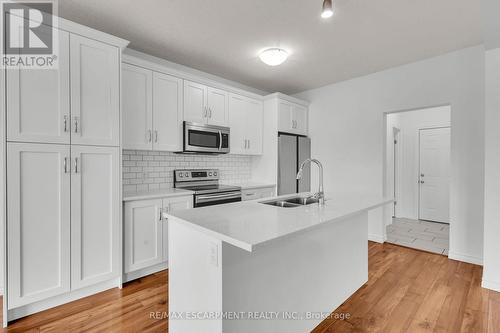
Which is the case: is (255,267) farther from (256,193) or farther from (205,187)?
(256,193)

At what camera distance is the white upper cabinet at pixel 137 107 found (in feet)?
8.84

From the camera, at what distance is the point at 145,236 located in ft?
8.70

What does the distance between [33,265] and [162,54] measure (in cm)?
267

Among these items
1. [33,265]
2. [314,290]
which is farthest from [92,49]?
[314,290]

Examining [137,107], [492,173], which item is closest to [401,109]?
[492,173]

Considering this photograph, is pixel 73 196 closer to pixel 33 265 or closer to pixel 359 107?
pixel 33 265

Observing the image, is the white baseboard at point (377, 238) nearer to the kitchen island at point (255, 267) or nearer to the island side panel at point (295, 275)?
the island side panel at point (295, 275)

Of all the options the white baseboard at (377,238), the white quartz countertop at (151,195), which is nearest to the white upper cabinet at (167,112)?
the white quartz countertop at (151,195)

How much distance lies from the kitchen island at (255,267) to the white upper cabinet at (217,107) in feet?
6.21

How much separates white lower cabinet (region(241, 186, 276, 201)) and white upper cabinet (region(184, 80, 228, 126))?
1091 millimetres

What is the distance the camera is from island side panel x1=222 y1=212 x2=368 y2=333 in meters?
1.32

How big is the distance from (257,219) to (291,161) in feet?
9.53

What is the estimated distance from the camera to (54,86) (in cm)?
205

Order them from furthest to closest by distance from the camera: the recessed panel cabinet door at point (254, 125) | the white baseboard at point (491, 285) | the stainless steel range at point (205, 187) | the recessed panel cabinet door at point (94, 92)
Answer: the recessed panel cabinet door at point (254, 125) → the stainless steel range at point (205, 187) → the white baseboard at point (491, 285) → the recessed panel cabinet door at point (94, 92)
